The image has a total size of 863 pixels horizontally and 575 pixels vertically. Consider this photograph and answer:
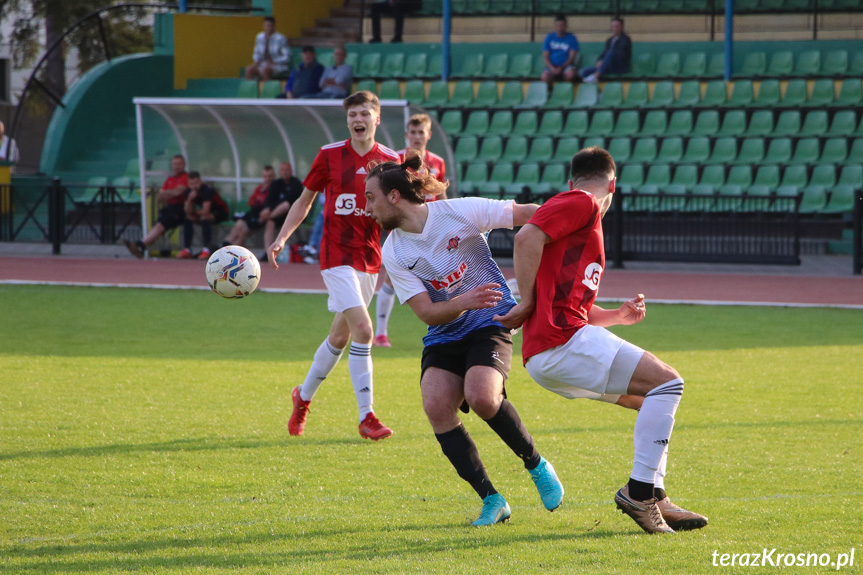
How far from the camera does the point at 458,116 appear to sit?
21.5 meters

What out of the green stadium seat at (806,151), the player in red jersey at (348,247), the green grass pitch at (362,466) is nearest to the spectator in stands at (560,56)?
the green stadium seat at (806,151)

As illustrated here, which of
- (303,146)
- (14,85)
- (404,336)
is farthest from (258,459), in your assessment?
(14,85)

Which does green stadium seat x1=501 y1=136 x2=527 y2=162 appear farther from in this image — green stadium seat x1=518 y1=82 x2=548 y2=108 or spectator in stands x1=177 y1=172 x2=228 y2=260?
spectator in stands x1=177 y1=172 x2=228 y2=260

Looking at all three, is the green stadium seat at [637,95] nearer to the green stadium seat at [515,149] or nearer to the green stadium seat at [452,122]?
the green stadium seat at [515,149]

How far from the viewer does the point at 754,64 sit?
21.3m

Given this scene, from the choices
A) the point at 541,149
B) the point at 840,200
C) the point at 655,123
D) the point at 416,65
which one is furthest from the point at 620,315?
the point at 416,65

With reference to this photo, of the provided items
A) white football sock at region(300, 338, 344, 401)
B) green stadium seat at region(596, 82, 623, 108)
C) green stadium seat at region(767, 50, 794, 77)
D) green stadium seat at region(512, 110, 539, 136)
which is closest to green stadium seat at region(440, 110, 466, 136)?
green stadium seat at region(512, 110, 539, 136)

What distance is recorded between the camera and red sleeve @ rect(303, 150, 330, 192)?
6734 mm

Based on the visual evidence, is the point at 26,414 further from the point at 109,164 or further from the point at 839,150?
the point at 109,164

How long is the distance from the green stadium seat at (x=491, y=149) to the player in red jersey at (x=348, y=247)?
1426 centimetres

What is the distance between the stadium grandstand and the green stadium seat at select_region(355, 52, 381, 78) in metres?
0.08

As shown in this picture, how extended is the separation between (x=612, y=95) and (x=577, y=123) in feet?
3.05

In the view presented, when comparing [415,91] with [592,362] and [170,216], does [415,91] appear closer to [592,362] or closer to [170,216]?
[170,216]

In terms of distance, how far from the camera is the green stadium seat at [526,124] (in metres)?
21.2
